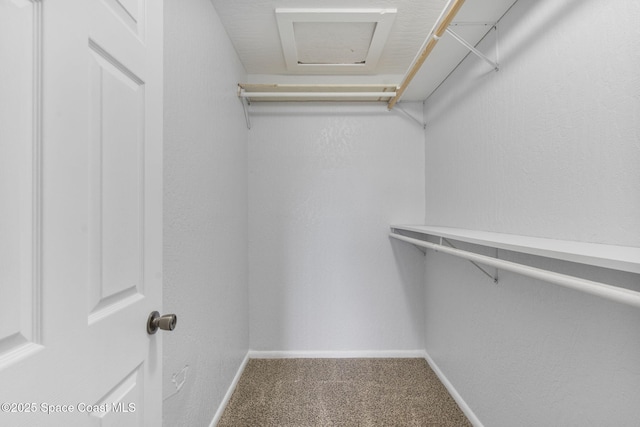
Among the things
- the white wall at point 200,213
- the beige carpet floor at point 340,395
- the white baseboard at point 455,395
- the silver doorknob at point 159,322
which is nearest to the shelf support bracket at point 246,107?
the white wall at point 200,213

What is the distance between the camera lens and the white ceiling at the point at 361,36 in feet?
5.09

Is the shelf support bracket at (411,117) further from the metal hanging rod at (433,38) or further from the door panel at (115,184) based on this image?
the door panel at (115,184)

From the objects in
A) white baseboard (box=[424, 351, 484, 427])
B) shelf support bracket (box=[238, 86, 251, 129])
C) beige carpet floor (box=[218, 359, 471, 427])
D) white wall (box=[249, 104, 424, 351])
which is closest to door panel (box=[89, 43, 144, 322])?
beige carpet floor (box=[218, 359, 471, 427])

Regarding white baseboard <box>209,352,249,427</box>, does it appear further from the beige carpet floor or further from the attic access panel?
the attic access panel

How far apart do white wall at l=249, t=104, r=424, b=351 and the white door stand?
63.0 inches

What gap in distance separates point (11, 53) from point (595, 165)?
1.35 metres

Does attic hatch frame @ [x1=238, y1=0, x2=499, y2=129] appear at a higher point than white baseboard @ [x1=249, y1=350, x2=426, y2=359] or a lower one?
higher

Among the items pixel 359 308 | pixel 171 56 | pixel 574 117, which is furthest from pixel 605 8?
pixel 359 308

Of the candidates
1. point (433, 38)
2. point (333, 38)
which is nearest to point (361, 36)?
point (333, 38)

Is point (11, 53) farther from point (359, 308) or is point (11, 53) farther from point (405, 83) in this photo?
point (359, 308)

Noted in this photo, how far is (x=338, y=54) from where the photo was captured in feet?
6.70

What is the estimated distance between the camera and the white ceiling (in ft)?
5.09

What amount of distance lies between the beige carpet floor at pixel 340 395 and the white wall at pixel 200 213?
19 cm

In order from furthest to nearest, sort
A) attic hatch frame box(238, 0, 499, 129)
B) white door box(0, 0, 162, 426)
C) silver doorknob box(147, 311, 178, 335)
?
attic hatch frame box(238, 0, 499, 129)
silver doorknob box(147, 311, 178, 335)
white door box(0, 0, 162, 426)
